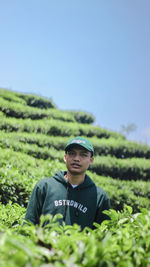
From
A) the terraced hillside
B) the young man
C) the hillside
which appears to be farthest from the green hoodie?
the terraced hillside

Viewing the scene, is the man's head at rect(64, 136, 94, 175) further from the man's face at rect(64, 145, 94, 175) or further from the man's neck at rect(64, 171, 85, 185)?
the man's neck at rect(64, 171, 85, 185)

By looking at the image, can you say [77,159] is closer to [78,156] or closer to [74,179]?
[78,156]

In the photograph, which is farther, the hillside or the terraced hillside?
the terraced hillside

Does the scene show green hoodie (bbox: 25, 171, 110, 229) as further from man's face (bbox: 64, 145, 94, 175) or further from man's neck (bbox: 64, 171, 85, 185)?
man's face (bbox: 64, 145, 94, 175)

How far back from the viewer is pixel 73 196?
8.57 feet

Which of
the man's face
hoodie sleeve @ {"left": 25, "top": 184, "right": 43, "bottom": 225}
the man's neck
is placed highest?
the man's face

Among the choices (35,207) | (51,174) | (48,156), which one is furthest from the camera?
(48,156)

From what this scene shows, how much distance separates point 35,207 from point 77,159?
2.19ft

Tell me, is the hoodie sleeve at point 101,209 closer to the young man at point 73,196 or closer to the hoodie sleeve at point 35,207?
the young man at point 73,196

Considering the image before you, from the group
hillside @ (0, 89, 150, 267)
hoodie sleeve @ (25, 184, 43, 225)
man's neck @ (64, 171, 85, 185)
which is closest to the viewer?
hillside @ (0, 89, 150, 267)

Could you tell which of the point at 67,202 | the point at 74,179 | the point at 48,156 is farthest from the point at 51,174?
the point at 67,202

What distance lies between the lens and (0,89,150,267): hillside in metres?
1.09

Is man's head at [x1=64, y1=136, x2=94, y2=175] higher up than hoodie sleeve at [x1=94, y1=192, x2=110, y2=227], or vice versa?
man's head at [x1=64, y1=136, x2=94, y2=175]

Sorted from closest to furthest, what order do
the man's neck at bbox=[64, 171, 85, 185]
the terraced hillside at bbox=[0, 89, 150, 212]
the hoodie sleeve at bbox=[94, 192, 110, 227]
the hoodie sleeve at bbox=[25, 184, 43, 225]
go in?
the hoodie sleeve at bbox=[25, 184, 43, 225] < the hoodie sleeve at bbox=[94, 192, 110, 227] < the man's neck at bbox=[64, 171, 85, 185] < the terraced hillside at bbox=[0, 89, 150, 212]
